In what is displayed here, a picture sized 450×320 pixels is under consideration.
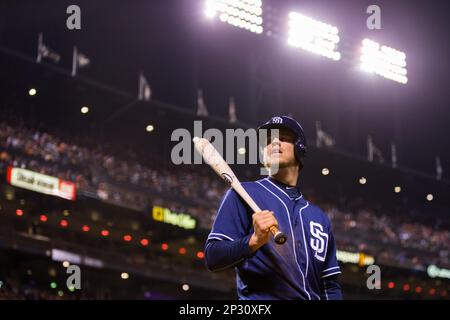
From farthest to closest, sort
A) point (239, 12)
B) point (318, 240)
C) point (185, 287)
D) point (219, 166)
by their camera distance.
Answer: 1. point (239, 12)
2. point (185, 287)
3. point (318, 240)
4. point (219, 166)

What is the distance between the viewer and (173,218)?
3038cm

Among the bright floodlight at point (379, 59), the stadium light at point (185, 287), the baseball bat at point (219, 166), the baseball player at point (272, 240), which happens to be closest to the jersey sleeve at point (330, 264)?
the baseball player at point (272, 240)

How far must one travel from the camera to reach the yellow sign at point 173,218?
30.0m

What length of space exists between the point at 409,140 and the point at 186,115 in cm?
1907

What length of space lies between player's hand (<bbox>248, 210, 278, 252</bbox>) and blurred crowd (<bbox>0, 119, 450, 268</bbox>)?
78.7 feet

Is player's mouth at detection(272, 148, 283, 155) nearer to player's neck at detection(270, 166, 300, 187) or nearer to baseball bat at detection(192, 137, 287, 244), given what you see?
player's neck at detection(270, 166, 300, 187)

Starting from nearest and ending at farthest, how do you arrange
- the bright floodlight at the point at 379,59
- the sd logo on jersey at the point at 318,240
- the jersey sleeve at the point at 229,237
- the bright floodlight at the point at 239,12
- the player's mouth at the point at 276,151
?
1. the jersey sleeve at the point at 229,237
2. the sd logo on jersey at the point at 318,240
3. the player's mouth at the point at 276,151
4. the bright floodlight at the point at 239,12
5. the bright floodlight at the point at 379,59

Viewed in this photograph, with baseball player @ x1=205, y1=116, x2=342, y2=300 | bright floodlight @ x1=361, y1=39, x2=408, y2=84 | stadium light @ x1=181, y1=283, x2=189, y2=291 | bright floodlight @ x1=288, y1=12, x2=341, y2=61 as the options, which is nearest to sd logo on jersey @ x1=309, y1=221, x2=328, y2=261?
baseball player @ x1=205, y1=116, x2=342, y2=300

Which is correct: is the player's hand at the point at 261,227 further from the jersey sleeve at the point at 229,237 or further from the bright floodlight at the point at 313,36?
the bright floodlight at the point at 313,36

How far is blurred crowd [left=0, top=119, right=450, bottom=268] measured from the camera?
91.7 feet

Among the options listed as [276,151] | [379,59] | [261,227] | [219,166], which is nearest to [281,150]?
[276,151]

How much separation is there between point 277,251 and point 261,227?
427 millimetres

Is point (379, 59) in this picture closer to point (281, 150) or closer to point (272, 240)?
point (281, 150)

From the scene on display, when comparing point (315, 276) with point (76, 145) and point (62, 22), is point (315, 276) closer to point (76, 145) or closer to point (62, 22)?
point (76, 145)
